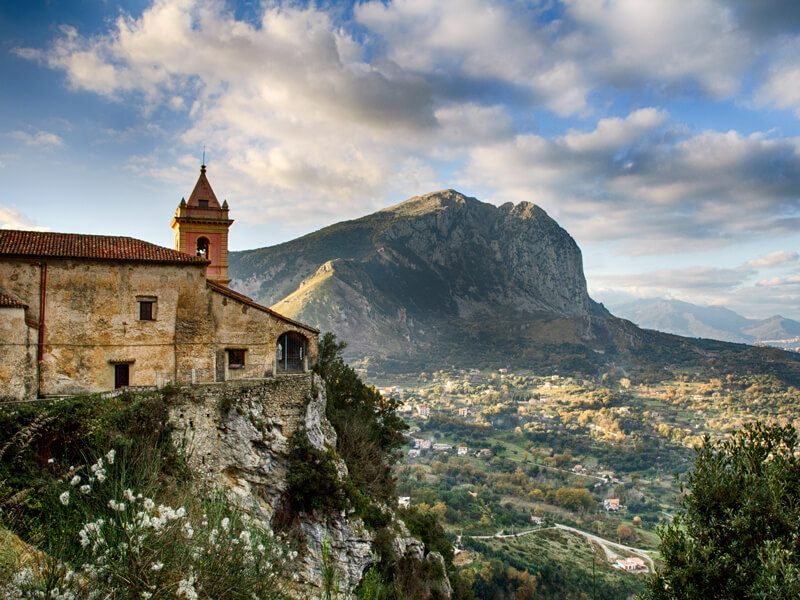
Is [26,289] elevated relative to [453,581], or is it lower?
elevated

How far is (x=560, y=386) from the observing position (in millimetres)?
169750

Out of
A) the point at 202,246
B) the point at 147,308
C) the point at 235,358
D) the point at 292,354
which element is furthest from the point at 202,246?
the point at 147,308

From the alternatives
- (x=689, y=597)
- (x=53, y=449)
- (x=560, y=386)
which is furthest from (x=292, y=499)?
(x=560, y=386)

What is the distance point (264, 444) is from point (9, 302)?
1035 cm

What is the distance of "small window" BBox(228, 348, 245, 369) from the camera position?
2286cm

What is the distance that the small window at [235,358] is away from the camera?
2286 centimetres

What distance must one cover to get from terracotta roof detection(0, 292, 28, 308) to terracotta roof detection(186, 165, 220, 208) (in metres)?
16.6

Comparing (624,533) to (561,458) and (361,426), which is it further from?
(361,426)

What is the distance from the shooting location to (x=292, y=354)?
26266 millimetres

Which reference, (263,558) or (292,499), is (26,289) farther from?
(263,558)

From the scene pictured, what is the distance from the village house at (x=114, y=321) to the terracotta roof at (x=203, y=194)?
471 inches

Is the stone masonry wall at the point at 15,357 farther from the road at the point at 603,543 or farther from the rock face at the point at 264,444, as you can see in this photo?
the road at the point at 603,543

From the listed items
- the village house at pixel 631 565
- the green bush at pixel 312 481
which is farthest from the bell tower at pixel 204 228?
the village house at pixel 631 565

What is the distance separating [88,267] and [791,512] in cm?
2314
